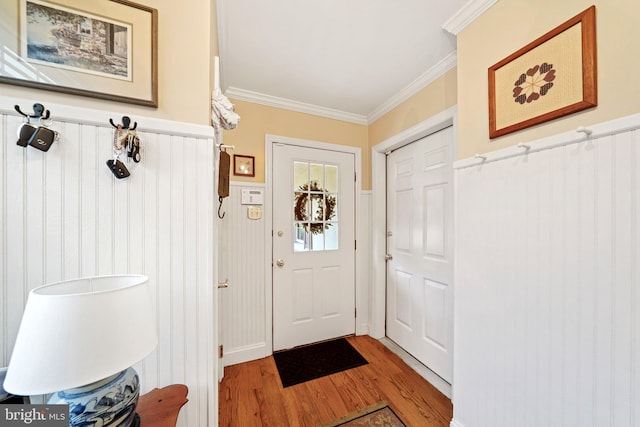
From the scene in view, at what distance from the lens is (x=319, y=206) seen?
237 centimetres

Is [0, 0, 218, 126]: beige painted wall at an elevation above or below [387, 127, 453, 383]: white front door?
above

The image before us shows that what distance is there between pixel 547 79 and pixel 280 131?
180 cm

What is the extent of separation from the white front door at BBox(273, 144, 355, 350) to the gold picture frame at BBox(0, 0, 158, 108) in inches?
51.2

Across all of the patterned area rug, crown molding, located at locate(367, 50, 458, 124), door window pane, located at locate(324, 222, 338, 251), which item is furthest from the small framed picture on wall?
the patterned area rug

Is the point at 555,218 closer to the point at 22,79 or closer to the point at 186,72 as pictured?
the point at 186,72

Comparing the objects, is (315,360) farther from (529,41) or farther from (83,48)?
(529,41)

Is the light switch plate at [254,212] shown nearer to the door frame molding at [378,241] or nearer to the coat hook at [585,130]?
the door frame molding at [378,241]

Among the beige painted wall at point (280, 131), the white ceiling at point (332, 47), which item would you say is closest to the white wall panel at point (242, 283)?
the beige painted wall at point (280, 131)

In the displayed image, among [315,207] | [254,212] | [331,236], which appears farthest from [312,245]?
[254,212]

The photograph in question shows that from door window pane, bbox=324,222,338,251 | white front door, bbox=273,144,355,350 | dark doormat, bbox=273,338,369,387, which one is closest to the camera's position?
dark doormat, bbox=273,338,369,387

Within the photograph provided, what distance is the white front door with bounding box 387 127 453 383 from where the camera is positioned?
1.78 meters

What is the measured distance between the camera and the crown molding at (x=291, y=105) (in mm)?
2071

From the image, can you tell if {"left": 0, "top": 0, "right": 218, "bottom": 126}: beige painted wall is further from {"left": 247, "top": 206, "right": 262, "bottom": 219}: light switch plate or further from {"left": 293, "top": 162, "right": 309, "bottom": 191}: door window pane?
{"left": 293, "top": 162, "right": 309, "bottom": 191}: door window pane

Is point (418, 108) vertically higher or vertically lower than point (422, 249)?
higher
